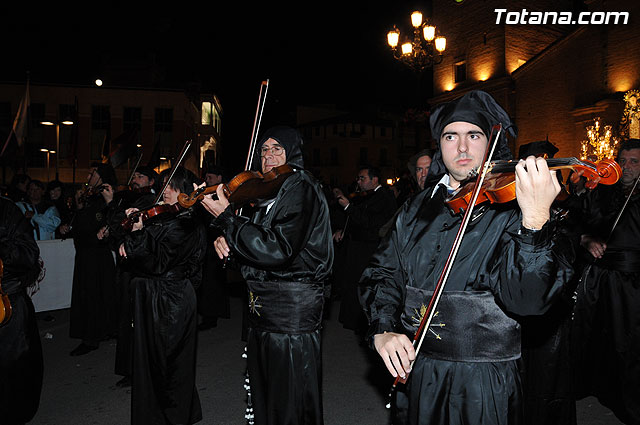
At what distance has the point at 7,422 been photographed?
144 inches

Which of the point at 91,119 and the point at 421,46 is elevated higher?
the point at 91,119

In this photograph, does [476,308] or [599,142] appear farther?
[599,142]

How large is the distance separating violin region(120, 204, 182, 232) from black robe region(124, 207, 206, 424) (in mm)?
91

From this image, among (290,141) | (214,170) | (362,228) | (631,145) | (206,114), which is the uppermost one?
(206,114)

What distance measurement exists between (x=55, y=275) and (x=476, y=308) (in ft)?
28.2

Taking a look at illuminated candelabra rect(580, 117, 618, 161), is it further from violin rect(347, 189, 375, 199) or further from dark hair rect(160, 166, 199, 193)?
dark hair rect(160, 166, 199, 193)

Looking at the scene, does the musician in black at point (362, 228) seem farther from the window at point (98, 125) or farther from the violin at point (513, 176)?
the window at point (98, 125)

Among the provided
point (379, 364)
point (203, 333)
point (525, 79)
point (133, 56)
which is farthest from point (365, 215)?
point (133, 56)

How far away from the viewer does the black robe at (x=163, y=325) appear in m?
4.07

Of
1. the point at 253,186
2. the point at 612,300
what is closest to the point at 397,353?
the point at 253,186

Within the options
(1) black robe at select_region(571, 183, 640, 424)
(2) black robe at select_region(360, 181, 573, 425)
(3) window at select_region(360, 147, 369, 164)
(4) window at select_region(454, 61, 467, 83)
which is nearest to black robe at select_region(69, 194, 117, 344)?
(2) black robe at select_region(360, 181, 573, 425)

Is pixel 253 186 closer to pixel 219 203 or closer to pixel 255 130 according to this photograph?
pixel 219 203

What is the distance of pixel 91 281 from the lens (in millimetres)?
6887

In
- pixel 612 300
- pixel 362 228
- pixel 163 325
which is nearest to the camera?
pixel 163 325
